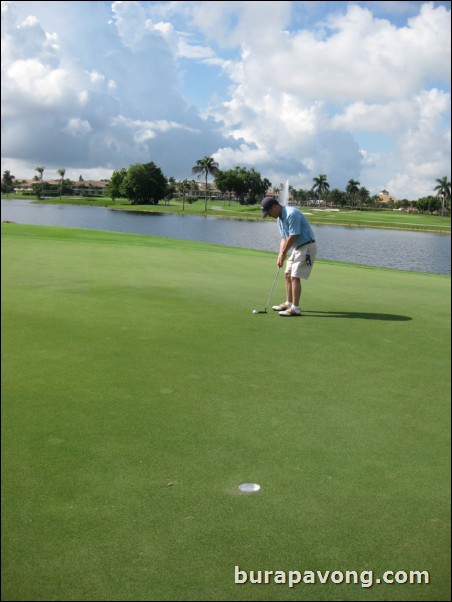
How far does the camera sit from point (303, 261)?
4.74 feet

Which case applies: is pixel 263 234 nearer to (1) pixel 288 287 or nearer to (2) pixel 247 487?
(1) pixel 288 287

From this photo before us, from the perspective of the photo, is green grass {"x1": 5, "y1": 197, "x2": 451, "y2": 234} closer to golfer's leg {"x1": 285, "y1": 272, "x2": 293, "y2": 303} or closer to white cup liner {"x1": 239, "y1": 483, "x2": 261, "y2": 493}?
golfer's leg {"x1": 285, "y1": 272, "x2": 293, "y2": 303}

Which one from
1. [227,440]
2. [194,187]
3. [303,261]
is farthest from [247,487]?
[303,261]

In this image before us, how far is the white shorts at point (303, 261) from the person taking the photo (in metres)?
1.44

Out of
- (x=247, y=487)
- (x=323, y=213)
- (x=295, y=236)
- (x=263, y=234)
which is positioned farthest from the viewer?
(x=247, y=487)

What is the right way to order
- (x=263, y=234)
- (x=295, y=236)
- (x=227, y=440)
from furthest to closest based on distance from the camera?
(x=227, y=440), (x=263, y=234), (x=295, y=236)

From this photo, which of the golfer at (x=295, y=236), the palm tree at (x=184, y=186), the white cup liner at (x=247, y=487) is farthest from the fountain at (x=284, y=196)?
the white cup liner at (x=247, y=487)

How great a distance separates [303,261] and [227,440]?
323cm

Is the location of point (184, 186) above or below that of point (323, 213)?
above

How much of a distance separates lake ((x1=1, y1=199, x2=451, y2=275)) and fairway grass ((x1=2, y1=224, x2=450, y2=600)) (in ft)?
0.69

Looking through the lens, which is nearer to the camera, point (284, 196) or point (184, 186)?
point (284, 196)

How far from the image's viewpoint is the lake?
1.78 meters

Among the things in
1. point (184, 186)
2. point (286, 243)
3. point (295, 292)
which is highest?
point (184, 186)

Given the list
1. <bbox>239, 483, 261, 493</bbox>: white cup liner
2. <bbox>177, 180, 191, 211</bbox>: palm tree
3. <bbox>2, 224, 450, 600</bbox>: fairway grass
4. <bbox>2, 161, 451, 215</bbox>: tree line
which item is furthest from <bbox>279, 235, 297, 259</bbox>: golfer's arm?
<bbox>239, 483, 261, 493</bbox>: white cup liner
